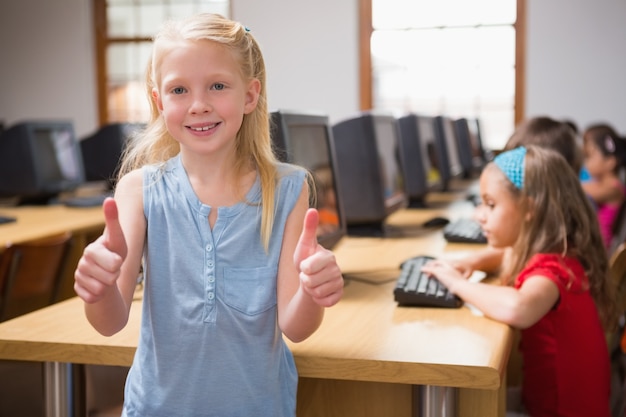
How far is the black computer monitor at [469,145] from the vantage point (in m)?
5.75

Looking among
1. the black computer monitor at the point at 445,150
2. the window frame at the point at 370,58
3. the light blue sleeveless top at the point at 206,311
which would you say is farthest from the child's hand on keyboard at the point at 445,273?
the window frame at the point at 370,58

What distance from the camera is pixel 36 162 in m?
4.43

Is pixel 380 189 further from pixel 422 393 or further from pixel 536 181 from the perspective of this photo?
pixel 422 393

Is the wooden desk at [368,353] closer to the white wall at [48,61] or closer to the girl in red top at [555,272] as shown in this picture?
the girl in red top at [555,272]

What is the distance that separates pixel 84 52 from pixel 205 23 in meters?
7.63

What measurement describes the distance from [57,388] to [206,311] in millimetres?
495

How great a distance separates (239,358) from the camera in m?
1.36

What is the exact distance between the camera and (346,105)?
7.80 m

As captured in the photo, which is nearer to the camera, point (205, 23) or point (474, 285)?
point (205, 23)

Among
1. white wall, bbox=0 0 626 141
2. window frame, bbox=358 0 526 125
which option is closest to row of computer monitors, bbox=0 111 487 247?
window frame, bbox=358 0 526 125

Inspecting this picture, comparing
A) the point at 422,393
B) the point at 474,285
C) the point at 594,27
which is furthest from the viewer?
the point at 594,27

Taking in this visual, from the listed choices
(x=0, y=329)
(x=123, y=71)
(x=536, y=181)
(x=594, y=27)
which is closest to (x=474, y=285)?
(x=536, y=181)

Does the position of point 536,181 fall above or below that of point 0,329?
above

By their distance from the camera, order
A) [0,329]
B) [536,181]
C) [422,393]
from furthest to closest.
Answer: [536,181] < [0,329] < [422,393]
